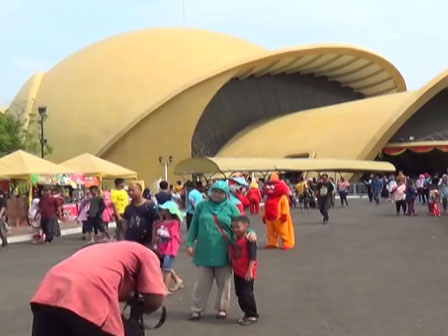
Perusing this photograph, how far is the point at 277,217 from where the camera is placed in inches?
452

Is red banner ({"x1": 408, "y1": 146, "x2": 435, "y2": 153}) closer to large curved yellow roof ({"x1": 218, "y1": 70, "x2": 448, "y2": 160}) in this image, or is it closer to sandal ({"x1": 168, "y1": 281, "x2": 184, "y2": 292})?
large curved yellow roof ({"x1": 218, "y1": 70, "x2": 448, "y2": 160})

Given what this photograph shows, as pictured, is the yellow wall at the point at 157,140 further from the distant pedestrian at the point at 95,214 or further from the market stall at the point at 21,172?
the distant pedestrian at the point at 95,214

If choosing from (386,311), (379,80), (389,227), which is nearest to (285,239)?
(389,227)

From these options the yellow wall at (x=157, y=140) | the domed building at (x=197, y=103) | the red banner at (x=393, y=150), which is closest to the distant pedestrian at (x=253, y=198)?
the domed building at (x=197, y=103)

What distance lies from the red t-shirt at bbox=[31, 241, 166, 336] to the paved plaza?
2.84 m

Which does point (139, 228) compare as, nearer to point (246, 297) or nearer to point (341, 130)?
point (246, 297)

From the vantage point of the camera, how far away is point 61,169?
2075cm

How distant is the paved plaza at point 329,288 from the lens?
18.6 feet

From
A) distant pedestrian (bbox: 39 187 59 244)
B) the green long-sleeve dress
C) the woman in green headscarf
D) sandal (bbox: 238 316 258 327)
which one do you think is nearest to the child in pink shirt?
the green long-sleeve dress

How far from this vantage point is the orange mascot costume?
11555 mm

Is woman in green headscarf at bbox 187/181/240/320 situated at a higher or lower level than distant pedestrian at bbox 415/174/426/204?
higher

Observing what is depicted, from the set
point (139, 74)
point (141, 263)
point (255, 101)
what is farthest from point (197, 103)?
point (141, 263)

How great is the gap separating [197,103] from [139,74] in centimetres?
501

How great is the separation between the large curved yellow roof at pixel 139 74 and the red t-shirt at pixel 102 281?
117ft
